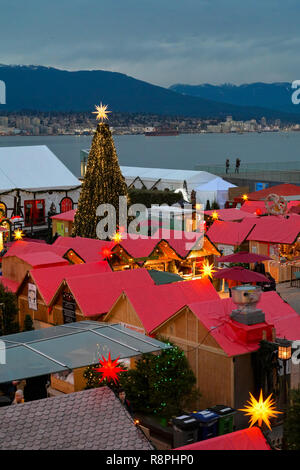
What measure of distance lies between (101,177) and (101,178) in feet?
0.11

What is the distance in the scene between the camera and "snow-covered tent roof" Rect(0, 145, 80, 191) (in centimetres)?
3378

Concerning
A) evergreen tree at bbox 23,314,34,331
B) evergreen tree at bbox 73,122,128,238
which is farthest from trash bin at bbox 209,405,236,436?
evergreen tree at bbox 73,122,128,238

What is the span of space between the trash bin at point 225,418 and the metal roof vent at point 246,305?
1.64m

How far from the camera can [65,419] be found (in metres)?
7.33

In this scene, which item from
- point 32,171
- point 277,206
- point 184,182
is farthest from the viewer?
point 184,182

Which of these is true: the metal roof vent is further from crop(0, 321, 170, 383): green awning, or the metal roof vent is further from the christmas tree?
the christmas tree

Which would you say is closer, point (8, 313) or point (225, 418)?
point (225, 418)

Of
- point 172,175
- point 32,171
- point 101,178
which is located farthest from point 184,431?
point 172,175

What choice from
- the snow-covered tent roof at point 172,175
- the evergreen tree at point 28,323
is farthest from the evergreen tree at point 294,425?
the snow-covered tent roof at point 172,175

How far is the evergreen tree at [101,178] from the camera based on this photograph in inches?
843

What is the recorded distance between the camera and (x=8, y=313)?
50.0 feet

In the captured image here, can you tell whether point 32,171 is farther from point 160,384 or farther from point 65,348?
point 160,384

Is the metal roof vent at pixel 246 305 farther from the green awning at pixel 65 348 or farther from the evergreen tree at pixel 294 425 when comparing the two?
the evergreen tree at pixel 294 425
